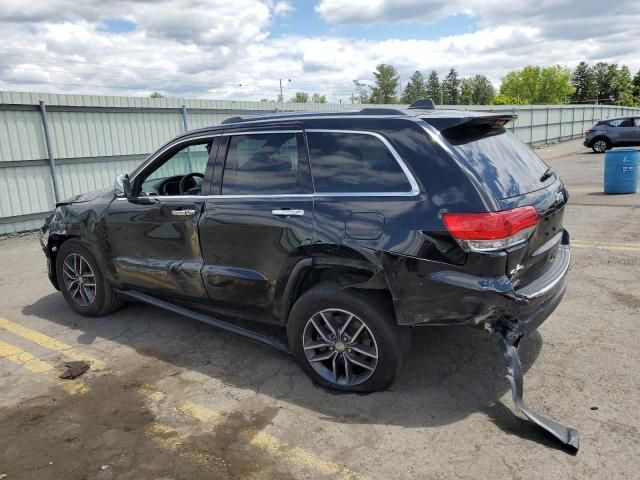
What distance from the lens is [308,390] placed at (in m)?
3.69

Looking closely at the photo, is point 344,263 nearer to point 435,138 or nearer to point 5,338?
point 435,138

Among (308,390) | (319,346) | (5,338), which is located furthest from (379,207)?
(5,338)

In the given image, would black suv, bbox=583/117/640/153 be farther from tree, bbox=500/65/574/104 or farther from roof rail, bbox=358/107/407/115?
tree, bbox=500/65/574/104

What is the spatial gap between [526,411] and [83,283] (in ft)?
13.9

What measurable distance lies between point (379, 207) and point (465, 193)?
0.53m

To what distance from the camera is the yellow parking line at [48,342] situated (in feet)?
14.3

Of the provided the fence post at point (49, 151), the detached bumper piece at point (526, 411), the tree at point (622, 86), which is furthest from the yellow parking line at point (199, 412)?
the tree at point (622, 86)

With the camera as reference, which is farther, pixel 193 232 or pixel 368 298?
pixel 193 232

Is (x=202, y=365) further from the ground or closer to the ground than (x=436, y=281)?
closer to the ground

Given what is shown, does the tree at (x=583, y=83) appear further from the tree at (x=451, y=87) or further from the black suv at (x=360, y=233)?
the black suv at (x=360, y=233)

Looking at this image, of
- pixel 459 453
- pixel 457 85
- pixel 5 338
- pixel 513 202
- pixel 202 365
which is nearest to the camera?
pixel 459 453

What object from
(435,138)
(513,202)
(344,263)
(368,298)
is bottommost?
(368,298)

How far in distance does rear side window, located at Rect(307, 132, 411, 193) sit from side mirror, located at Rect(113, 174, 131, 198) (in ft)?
6.33

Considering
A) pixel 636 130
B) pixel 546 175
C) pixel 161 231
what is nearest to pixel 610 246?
pixel 546 175
